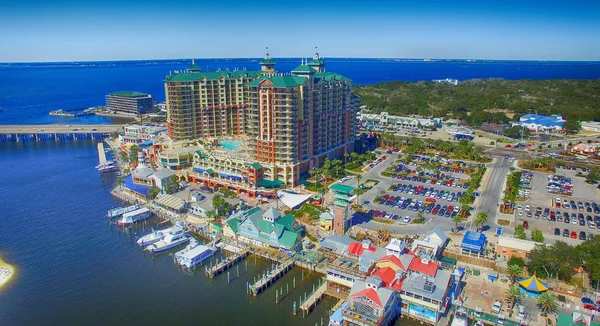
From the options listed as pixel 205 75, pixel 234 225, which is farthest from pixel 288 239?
pixel 205 75

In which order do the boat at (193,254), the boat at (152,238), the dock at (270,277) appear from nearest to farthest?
the dock at (270,277), the boat at (193,254), the boat at (152,238)

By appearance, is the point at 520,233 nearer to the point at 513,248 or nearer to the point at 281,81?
the point at 513,248

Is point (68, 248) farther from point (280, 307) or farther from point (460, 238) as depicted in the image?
point (460, 238)

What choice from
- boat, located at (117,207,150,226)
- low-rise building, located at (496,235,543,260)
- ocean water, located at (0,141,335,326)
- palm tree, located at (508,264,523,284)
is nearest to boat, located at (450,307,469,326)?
palm tree, located at (508,264,523,284)

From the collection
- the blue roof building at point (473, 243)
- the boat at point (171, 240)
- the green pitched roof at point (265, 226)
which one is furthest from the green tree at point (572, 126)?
the boat at point (171, 240)

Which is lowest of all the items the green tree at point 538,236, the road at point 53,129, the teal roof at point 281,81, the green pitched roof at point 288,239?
the green pitched roof at point 288,239

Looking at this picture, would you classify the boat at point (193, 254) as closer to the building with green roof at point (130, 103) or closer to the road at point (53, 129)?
the road at point (53, 129)
